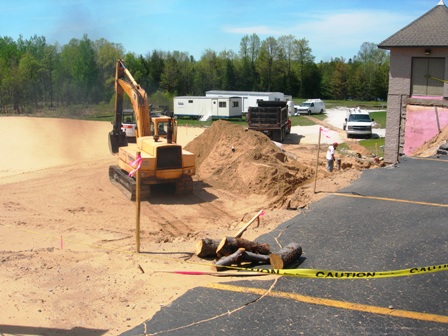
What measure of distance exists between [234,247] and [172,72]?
238 feet

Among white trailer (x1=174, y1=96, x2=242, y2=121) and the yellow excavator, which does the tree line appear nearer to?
white trailer (x1=174, y1=96, x2=242, y2=121)

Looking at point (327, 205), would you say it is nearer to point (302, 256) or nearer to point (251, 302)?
point (302, 256)

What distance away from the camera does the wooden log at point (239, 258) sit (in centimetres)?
906

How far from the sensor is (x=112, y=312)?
786 centimetres

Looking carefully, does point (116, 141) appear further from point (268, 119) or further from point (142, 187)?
point (268, 119)

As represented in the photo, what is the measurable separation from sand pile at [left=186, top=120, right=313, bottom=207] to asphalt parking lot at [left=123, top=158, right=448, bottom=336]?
4.25 meters

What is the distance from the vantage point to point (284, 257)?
8891mm

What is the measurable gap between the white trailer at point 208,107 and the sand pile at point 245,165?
2471 cm

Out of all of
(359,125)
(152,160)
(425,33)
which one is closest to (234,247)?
(152,160)

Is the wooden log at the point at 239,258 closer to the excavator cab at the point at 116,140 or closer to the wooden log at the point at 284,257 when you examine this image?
the wooden log at the point at 284,257

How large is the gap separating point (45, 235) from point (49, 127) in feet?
99.1

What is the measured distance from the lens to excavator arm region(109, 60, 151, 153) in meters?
18.9

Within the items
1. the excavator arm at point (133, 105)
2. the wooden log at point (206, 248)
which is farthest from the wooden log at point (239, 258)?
the excavator arm at point (133, 105)

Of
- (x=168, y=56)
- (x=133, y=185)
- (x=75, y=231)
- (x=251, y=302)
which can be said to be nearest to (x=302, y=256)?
(x=251, y=302)
